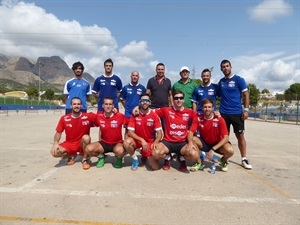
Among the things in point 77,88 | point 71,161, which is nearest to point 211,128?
point 71,161

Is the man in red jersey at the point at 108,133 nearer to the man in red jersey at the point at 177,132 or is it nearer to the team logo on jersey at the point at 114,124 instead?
the team logo on jersey at the point at 114,124

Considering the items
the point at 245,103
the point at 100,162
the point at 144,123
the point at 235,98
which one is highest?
the point at 235,98

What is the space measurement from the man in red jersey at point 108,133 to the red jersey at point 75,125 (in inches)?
9.0

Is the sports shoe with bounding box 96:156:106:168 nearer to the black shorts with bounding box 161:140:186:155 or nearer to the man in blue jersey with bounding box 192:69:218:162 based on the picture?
the black shorts with bounding box 161:140:186:155

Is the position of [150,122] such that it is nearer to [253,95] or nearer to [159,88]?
[159,88]

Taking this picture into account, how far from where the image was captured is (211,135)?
5449 millimetres

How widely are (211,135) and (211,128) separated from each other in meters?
0.15

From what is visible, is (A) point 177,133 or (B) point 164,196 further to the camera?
(A) point 177,133

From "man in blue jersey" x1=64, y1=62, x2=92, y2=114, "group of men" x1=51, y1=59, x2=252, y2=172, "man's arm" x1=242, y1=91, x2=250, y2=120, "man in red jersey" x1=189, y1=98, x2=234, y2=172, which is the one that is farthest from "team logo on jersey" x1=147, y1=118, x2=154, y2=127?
"man's arm" x1=242, y1=91, x2=250, y2=120

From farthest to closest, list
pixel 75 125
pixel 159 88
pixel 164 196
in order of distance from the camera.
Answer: pixel 159 88 < pixel 75 125 < pixel 164 196

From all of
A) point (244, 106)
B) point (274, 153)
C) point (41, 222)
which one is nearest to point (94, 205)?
point (41, 222)

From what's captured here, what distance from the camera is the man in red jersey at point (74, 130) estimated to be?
5.47 meters

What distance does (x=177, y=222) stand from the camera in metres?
3.18

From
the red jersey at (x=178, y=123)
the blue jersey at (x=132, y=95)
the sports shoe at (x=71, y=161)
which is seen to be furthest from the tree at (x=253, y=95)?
the sports shoe at (x=71, y=161)
